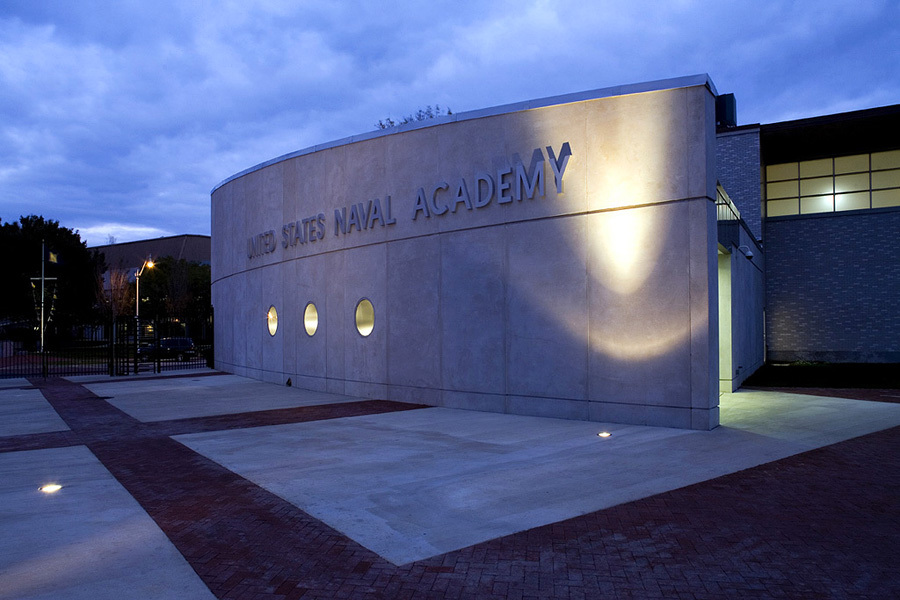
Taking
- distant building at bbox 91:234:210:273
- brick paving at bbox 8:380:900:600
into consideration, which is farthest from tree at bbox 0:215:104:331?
brick paving at bbox 8:380:900:600

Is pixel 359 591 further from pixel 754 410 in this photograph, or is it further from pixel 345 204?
pixel 345 204

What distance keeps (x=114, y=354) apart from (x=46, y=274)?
31.2m

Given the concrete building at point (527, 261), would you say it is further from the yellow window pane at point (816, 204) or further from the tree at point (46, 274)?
the tree at point (46, 274)

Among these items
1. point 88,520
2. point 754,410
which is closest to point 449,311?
point 754,410

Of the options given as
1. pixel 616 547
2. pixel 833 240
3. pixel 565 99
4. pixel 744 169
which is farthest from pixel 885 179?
pixel 616 547

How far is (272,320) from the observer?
2011 centimetres

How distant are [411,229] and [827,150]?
22.4 metres

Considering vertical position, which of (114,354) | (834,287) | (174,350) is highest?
(834,287)

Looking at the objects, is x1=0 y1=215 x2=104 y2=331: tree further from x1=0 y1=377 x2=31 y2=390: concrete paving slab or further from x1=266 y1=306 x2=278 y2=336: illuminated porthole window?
x1=266 y1=306 x2=278 y2=336: illuminated porthole window

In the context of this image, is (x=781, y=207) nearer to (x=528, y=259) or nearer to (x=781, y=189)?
(x=781, y=189)

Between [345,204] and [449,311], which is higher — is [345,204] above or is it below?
above

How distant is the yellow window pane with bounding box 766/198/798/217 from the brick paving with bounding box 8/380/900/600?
2308cm

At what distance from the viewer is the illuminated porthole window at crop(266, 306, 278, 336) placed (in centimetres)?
1994

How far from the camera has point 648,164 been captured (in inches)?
441
